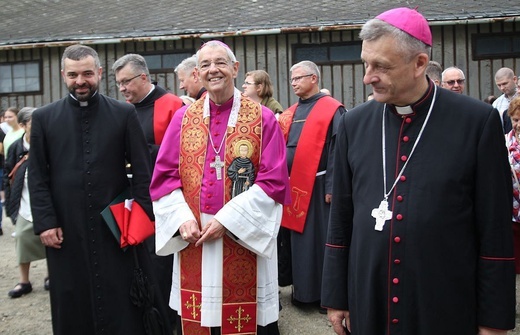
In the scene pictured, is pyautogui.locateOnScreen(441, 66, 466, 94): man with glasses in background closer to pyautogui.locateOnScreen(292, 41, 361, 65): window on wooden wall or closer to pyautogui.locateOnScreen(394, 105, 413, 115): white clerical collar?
pyautogui.locateOnScreen(394, 105, 413, 115): white clerical collar

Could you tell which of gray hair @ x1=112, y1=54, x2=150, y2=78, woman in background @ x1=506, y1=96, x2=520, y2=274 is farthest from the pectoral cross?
woman in background @ x1=506, y1=96, x2=520, y2=274

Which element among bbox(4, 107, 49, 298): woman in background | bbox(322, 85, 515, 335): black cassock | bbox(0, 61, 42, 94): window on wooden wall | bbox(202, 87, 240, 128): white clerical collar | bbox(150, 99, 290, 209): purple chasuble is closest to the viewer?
bbox(322, 85, 515, 335): black cassock

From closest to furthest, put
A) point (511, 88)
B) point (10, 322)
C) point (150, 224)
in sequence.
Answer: point (150, 224) < point (10, 322) < point (511, 88)

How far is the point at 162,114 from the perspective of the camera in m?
5.08

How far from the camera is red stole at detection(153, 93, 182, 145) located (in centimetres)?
506

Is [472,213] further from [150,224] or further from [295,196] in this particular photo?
[295,196]

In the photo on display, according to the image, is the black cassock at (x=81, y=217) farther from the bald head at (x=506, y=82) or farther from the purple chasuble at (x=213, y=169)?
the bald head at (x=506, y=82)

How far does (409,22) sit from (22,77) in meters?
12.7

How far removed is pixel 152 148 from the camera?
5.02 meters

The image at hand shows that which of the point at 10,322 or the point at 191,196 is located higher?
the point at 191,196

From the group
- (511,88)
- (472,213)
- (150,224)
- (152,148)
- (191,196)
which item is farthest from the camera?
(511,88)

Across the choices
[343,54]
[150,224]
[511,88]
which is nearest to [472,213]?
[150,224]

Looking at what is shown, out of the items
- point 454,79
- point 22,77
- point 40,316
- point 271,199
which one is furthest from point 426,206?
point 22,77

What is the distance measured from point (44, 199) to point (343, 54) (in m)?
9.07
